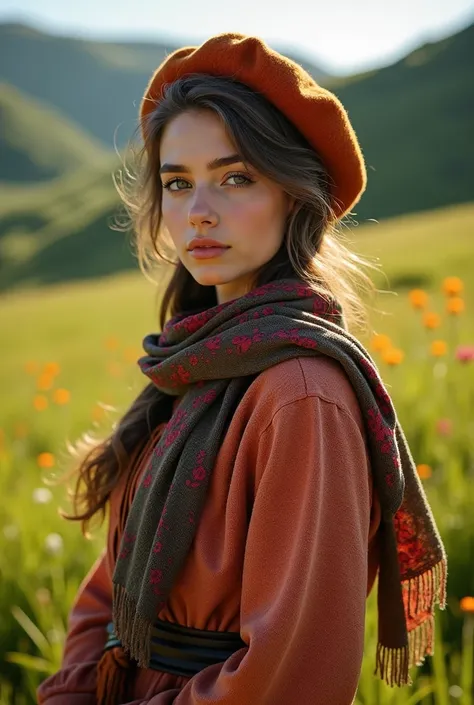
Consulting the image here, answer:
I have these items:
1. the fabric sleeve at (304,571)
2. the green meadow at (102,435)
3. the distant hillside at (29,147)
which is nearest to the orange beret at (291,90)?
the green meadow at (102,435)

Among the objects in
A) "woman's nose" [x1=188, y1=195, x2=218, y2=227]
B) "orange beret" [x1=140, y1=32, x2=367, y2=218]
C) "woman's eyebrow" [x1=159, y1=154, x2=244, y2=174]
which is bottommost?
"woman's nose" [x1=188, y1=195, x2=218, y2=227]

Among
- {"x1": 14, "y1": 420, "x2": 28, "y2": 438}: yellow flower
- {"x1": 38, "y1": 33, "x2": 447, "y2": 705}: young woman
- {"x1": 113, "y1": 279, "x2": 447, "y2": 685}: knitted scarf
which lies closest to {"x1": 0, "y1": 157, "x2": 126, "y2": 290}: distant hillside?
{"x1": 14, "y1": 420, "x2": 28, "y2": 438}: yellow flower

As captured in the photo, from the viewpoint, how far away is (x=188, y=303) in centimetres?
202

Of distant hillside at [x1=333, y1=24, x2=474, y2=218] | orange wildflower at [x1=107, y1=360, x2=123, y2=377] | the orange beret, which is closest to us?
the orange beret

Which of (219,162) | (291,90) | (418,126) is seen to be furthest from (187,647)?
(418,126)

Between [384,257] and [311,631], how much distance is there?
31.7 ft

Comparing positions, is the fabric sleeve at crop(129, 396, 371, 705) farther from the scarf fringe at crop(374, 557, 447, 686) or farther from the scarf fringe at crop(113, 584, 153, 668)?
the scarf fringe at crop(374, 557, 447, 686)

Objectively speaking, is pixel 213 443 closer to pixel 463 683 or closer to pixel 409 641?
pixel 409 641

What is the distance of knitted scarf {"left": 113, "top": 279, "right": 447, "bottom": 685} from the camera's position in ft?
4.54

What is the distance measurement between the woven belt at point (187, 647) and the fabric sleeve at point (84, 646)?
27 centimetres

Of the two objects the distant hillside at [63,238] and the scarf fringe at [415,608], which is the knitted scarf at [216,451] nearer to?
the scarf fringe at [415,608]

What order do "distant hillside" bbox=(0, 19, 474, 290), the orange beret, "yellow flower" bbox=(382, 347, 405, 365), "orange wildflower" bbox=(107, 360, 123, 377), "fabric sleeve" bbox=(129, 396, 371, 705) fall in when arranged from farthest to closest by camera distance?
"distant hillside" bbox=(0, 19, 474, 290)
"orange wildflower" bbox=(107, 360, 123, 377)
"yellow flower" bbox=(382, 347, 405, 365)
the orange beret
"fabric sleeve" bbox=(129, 396, 371, 705)

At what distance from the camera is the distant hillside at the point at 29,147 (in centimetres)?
8631

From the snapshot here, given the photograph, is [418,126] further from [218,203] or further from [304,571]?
[304,571]
